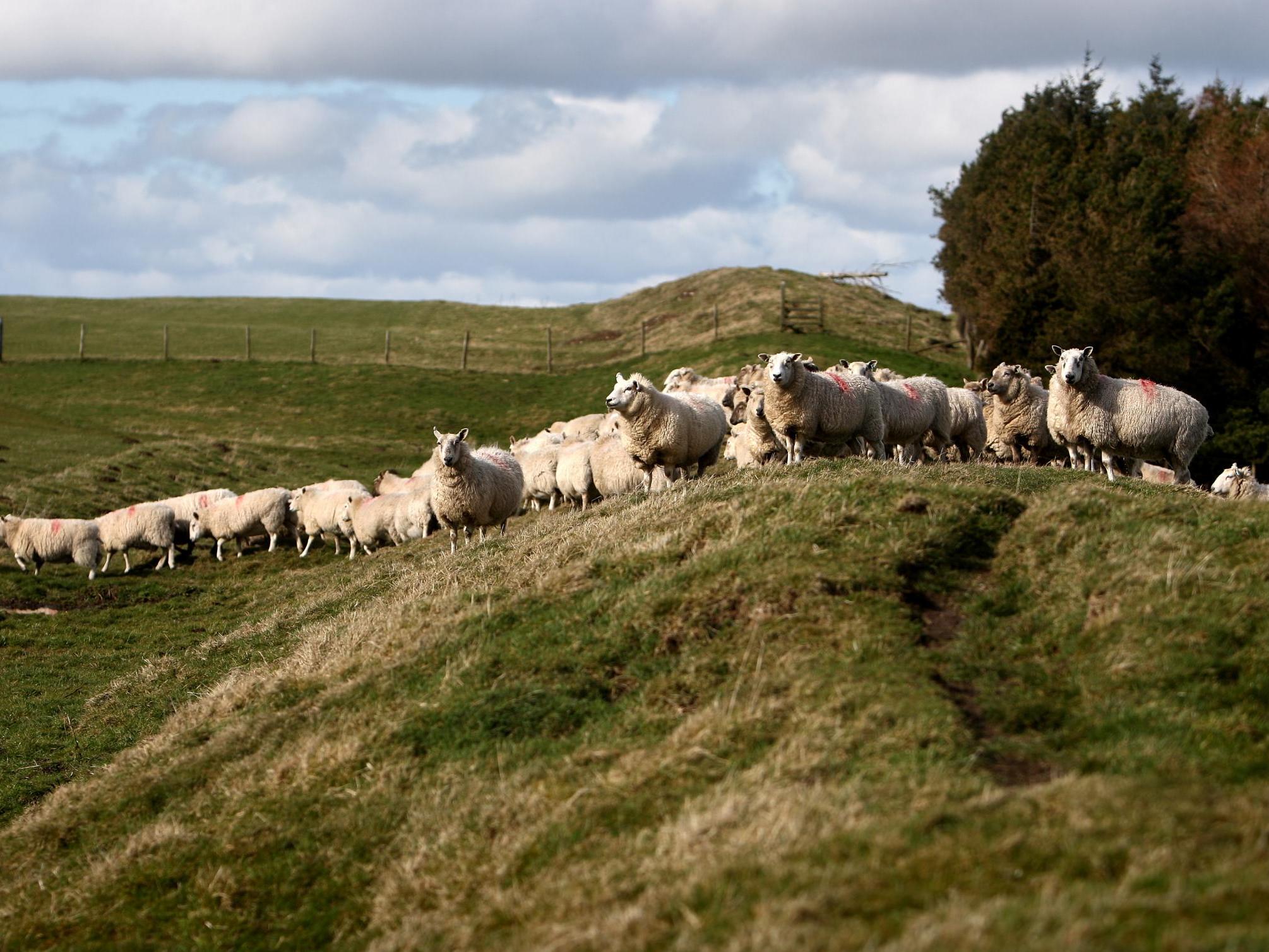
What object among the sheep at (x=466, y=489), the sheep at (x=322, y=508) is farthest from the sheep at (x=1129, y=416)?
the sheep at (x=322, y=508)

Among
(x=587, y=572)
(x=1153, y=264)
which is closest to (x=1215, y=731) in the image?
(x=587, y=572)

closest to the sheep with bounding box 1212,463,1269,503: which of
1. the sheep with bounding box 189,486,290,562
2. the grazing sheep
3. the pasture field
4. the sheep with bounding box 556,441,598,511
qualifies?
the grazing sheep

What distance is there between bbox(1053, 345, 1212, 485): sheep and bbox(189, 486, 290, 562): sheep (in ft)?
62.0

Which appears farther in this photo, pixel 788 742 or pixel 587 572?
pixel 587 572

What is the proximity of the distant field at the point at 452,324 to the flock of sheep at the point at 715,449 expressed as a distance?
30.9m

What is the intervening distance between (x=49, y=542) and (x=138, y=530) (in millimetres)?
1819

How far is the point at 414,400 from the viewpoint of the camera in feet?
184

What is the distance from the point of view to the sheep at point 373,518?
2798cm

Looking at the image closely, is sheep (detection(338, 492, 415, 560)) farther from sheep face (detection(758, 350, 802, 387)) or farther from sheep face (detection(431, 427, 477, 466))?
sheep face (detection(758, 350, 802, 387))

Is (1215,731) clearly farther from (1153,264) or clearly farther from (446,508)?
(1153,264)

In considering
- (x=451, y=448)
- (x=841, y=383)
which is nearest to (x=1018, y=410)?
(x=841, y=383)

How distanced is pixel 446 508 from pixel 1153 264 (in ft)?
87.5

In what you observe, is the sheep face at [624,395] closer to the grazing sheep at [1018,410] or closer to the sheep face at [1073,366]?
the sheep face at [1073,366]

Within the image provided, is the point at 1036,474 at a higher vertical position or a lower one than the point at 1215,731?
higher
